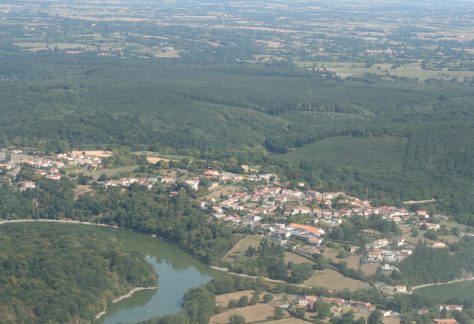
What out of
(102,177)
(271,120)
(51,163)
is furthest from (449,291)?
(271,120)

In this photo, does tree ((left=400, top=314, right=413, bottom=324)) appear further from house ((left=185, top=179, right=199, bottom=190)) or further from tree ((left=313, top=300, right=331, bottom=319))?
house ((left=185, top=179, right=199, bottom=190))

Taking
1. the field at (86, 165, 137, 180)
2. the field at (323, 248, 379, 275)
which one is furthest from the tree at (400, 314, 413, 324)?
the field at (86, 165, 137, 180)

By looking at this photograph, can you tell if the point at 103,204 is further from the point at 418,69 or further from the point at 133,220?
the point at 418,69

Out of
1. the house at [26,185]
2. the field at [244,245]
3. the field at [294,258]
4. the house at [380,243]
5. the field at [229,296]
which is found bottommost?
the house at [26,185]

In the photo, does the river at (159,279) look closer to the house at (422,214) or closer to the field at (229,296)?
the field at (229,296)

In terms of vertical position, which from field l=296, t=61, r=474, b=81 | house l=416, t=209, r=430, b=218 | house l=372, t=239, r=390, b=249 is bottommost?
field l=296, t=61, r=474, b=81

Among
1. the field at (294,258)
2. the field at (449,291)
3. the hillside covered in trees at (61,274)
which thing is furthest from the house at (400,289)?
the hillside covered in trees at (61,274)

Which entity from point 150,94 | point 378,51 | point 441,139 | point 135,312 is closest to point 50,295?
point 135,312
